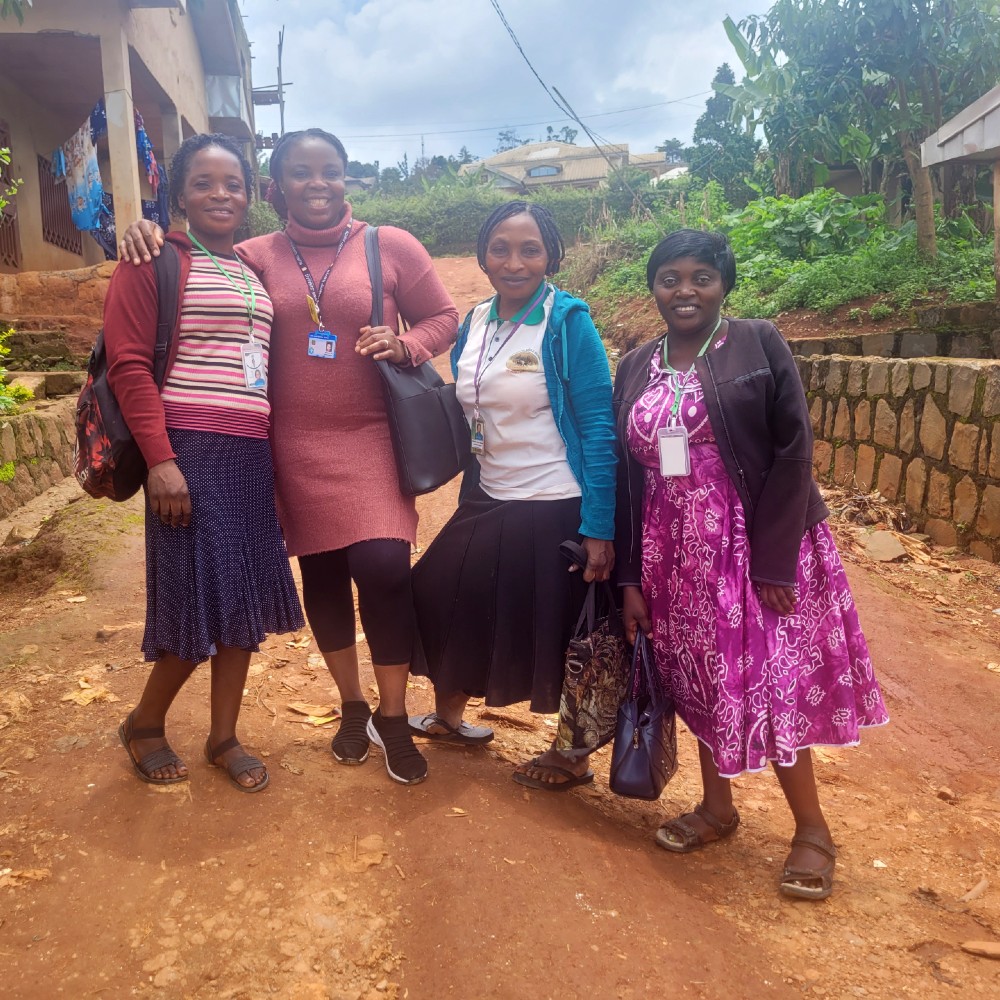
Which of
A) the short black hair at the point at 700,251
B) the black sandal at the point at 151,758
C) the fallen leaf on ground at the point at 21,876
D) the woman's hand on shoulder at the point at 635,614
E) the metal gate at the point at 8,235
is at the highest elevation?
the metal gate at the point at 8,235

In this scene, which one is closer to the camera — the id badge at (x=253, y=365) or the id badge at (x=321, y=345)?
the id badge at (x=253, y=365)

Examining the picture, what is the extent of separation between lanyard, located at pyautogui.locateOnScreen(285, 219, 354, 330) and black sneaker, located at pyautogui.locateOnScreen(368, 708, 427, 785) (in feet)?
4.03

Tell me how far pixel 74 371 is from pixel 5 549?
3.49 metres

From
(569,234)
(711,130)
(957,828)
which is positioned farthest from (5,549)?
(711,130)

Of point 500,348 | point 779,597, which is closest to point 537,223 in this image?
point 500,348

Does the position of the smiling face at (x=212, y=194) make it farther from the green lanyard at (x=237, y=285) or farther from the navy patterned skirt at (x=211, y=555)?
the navy patterned skirt at (x=211, y=555)

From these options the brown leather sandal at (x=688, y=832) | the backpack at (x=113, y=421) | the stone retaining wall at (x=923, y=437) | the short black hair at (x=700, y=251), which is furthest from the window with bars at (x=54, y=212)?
the brown leather sandal at (x=688, y=832)

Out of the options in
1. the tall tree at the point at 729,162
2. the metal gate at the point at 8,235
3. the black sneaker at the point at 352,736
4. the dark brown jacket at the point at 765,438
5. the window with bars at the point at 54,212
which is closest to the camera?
the dark brown jacket at the point at 765,438

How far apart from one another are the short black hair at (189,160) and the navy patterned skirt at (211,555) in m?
0.73

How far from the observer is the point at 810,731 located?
7.90ft

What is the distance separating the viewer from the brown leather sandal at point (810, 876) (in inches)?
93.6

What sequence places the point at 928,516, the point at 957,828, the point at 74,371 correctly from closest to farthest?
the point at 957,828 < the point at 928,516 < the point at 74,371

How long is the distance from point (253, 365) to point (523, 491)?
87 centimetres

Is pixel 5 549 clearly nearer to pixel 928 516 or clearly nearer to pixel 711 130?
pixel 928 516
